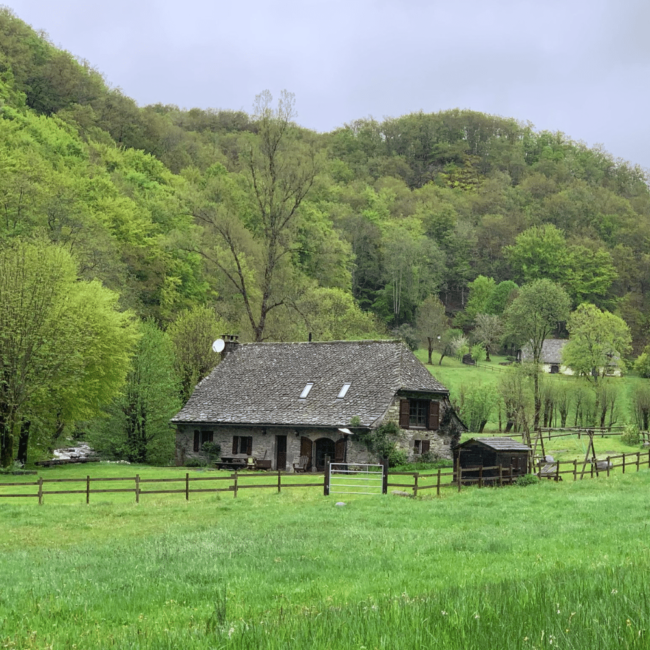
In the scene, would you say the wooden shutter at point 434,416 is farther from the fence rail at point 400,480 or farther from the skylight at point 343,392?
the fence rail at point 400,480

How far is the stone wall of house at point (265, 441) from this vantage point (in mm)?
40031

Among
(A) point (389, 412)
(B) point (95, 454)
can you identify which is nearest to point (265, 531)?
(A) point (389, 412)

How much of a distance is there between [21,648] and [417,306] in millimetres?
99188

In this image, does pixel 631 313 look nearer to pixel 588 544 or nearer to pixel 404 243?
pixel 404 243

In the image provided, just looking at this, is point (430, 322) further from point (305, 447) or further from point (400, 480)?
point (400, 480)

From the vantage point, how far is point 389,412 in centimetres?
4075

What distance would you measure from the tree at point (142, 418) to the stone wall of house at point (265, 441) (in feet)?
8.92

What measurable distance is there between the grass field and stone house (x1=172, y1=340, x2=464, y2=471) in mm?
16151

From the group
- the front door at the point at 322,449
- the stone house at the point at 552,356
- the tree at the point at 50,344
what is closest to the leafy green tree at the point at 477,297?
the stone house at the point at 552,356

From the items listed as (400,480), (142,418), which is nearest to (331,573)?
(400,480)

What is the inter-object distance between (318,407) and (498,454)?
12366 millimetres

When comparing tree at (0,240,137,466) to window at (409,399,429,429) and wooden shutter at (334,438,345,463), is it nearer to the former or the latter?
wooden shutter at (334,438,345,463)

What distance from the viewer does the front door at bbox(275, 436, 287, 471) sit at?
42.1m

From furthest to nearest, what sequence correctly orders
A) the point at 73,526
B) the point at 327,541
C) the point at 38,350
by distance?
the point at 38,350
the point at 73,526
the point at 327,541
